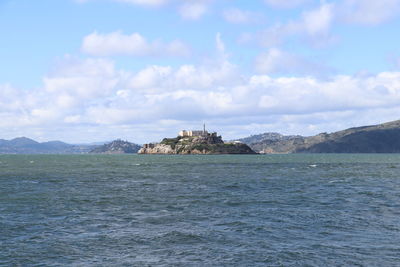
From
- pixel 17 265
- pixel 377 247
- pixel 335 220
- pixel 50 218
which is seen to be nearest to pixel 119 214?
pixel 50 218

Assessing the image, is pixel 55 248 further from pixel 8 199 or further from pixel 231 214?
pixel 8 199

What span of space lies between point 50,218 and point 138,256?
19530 millimetres

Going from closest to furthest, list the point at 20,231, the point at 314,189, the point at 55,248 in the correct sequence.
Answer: the point at 55,248
the point at 20,231
the point at 314,189

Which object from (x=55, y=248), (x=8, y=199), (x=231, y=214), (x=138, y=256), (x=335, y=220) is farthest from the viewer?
(x=8, y=199)

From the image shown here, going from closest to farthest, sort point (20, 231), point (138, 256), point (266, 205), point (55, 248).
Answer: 1. point (138, 256)
2. point (55, 248)
3. point (20, 231)
4. point (266, 205)

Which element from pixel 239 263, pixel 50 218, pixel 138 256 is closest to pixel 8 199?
pixel 50 218

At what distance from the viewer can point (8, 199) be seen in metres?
61.2

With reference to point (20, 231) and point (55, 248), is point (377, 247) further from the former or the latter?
point (20, 231)

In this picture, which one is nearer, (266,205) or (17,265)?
(17,265)

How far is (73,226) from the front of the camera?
4100cm

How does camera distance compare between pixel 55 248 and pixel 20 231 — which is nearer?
pixel 55 248

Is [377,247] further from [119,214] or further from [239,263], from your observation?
[119,214]

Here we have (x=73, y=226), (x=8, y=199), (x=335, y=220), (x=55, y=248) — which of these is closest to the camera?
(x=55, y=248)

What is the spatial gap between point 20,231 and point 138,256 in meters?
14.4
